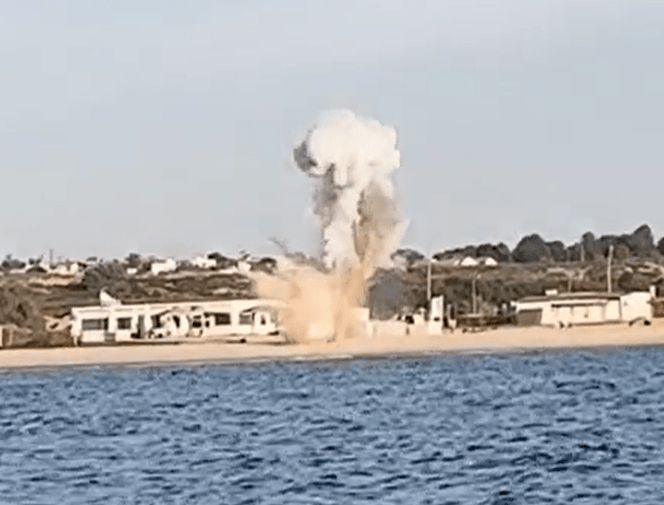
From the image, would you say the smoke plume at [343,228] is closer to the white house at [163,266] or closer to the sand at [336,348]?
the sand at [336,348]

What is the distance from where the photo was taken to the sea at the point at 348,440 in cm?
2555

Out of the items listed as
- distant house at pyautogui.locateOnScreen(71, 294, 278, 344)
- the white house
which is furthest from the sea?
the white house

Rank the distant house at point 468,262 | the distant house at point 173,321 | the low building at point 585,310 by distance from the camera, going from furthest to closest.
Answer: the distant house at point 468,262 < the low building at point 585,310 < the distant house at point 173,321

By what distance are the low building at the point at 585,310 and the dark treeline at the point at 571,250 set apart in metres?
68.9

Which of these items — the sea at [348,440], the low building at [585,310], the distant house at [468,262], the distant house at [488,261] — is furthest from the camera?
the distant house at [488,261]

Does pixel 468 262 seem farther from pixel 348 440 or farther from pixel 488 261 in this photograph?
pixel 348 440

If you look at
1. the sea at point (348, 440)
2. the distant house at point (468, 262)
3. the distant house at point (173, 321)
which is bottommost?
the sea at point (348, 440)

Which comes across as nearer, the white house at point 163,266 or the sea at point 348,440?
the sea at point 348,440

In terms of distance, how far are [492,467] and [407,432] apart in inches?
311

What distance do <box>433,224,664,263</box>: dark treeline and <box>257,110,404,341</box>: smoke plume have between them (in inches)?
3363

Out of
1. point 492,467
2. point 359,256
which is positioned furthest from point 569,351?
point 492,467

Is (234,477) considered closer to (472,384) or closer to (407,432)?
(407,432)

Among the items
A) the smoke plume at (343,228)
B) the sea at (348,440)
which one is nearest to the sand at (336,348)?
the smoke plume at (343,228)

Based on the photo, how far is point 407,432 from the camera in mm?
35688
